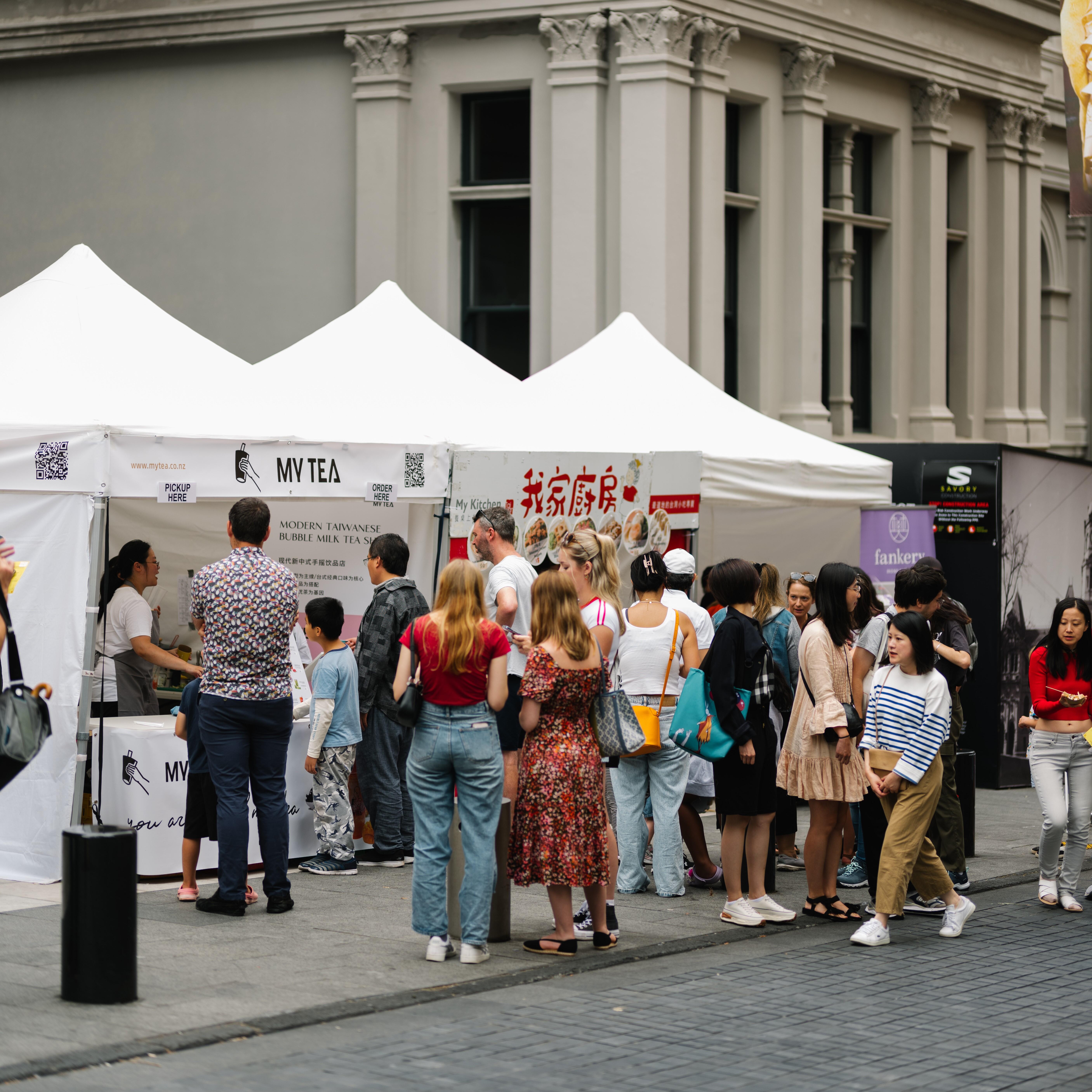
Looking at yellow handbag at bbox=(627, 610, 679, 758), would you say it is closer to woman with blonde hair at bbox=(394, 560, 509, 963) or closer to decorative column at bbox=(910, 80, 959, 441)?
woman with blonde hair at bbox=(394, 560, 509, 963)

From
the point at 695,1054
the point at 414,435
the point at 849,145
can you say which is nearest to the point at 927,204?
the point at 849,145

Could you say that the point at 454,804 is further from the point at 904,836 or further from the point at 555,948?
the point at 904,836

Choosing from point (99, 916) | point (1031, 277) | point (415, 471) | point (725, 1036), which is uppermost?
point (1031, 277)

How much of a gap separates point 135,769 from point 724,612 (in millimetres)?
3385

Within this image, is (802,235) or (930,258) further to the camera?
(930,258)

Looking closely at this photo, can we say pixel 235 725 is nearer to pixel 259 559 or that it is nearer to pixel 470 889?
pixel 259 559

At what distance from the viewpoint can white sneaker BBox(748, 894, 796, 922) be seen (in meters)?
8.99

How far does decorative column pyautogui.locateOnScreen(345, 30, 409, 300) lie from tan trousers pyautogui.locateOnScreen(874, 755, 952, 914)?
1214 centimetres

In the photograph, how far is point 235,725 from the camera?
28.5ft

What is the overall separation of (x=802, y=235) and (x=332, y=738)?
39.4ft

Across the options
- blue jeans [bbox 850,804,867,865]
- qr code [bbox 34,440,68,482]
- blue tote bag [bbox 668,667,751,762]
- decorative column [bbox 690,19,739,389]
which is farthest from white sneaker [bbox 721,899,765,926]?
decorative column [bbox 690,19,739,389]

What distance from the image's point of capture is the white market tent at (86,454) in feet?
31.0

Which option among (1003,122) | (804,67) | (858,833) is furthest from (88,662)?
(1003,122)

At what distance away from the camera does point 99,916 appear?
272 inches
